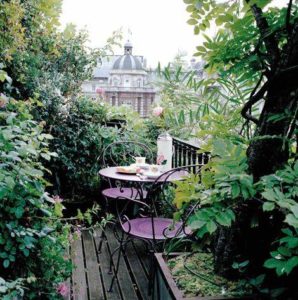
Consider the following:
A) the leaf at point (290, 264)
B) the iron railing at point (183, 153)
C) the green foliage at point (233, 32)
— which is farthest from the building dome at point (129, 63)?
the leaf at point (290, 264)

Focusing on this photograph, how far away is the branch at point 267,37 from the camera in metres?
1.04

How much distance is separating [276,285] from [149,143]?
389 centimetres

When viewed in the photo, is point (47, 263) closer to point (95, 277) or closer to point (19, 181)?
point (19, 181)

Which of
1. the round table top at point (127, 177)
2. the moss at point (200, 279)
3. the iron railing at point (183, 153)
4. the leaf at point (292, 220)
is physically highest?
the leaf at point (292, 220)

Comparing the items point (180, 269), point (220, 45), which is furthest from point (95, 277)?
point (220, 45)

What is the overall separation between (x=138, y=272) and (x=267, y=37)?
2.39 meters

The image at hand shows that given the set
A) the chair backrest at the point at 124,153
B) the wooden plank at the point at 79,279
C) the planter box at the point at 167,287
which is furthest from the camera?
the chair backrest at the point at 124,153

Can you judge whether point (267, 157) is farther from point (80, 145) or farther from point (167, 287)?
point (80, 145)

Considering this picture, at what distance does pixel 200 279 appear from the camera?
130 centimetres

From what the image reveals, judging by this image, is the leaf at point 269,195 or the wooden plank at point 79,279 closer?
the leaf at point 269,195

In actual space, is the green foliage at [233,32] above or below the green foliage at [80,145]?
above

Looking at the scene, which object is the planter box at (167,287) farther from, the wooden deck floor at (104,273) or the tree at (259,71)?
the wooden deck floor at (104,273)

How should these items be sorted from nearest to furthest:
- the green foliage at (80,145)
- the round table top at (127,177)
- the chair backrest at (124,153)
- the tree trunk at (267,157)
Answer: the tree trunk at (267,157), the round table top at (127,177), the green foliage at (80,145), the chair backrest at (124,153)

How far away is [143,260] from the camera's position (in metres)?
3.16
